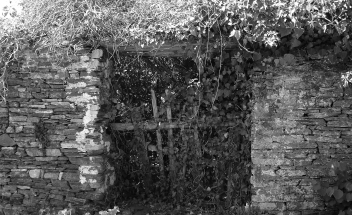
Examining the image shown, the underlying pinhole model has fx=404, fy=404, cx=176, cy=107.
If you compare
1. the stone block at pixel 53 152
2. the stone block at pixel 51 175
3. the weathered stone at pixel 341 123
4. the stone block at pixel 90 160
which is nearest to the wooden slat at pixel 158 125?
the stone block at pixel 90 160

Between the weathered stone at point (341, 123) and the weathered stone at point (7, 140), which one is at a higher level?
the weathered stone at point (341, 123)

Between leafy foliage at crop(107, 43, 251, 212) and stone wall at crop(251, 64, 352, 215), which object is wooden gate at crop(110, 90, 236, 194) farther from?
stone wall at crop(251, 64, 352, 215)

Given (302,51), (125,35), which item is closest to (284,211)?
(302,51)

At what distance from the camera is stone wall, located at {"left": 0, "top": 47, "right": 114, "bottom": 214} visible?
16.2 ft

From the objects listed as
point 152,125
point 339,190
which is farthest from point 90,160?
point 339,190

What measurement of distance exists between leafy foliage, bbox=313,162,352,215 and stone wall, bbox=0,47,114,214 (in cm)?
259

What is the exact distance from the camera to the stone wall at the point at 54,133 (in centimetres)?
495

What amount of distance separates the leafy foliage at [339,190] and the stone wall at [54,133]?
259 centimetres

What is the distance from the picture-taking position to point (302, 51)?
4465 mm

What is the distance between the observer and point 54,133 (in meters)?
5.02

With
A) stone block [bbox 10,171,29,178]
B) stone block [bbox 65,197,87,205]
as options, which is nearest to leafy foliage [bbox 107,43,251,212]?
stone block [bbox 65,197,87,205]

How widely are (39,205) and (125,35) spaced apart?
7.84 ft

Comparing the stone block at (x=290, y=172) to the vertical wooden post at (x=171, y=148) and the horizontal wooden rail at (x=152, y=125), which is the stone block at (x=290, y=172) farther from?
the vertical wooden post at (x=171, y=148)

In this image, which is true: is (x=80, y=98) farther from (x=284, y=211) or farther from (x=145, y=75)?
(x=284, y=211)
